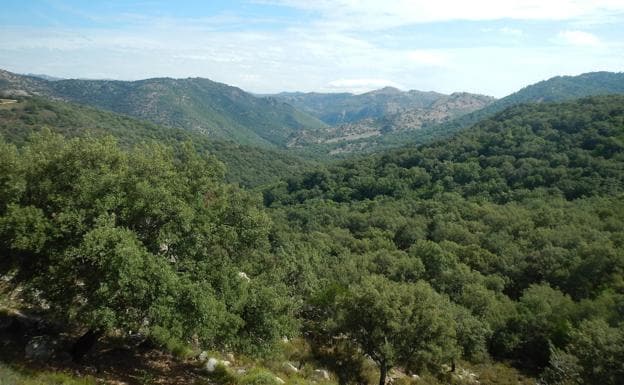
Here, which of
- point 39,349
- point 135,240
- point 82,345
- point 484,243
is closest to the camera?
point 135,240

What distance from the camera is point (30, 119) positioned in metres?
161

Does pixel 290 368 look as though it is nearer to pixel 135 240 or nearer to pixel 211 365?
pixel 211 365

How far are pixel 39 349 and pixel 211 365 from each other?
22.9ft

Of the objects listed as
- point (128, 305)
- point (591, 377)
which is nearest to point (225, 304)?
point (128, 305)

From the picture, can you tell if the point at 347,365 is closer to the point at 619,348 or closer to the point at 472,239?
the point at 619,348

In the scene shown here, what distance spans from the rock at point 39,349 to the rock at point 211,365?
631cm

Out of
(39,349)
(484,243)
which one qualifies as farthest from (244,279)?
(484,243)

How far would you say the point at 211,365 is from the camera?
19.0 meters

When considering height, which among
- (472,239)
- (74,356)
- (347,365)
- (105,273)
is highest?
(105,273)

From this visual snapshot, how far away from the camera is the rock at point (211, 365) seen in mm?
18752

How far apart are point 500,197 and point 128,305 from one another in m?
121

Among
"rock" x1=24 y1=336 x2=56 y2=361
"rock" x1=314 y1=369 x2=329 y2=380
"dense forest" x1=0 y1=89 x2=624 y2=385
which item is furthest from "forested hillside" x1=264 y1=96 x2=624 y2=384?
"rock" x1=24 y1=336 x2=56 y2=361

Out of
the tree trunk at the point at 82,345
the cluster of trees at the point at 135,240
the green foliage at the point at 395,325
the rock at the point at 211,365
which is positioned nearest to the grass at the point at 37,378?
the cluster of trees at the point at 135,240

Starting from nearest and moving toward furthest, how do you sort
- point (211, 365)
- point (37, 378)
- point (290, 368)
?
point (37, 378) → point (211, 365) → point (290, 368)
